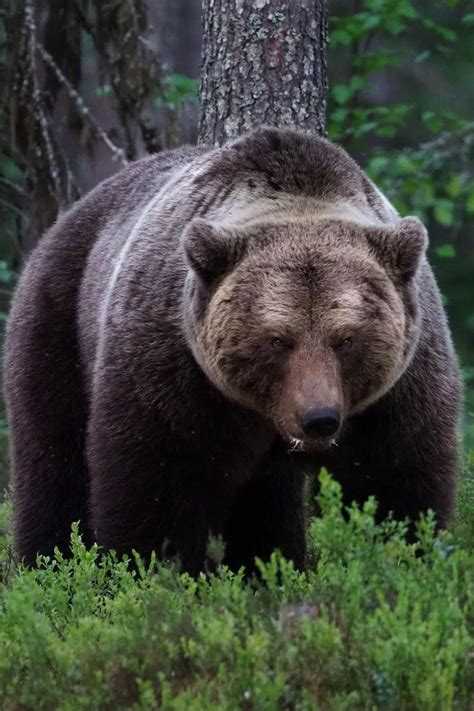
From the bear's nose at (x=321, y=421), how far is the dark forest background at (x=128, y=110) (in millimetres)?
5543

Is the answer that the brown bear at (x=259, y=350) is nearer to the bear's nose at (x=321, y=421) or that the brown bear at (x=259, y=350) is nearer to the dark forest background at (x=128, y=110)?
the bear's nose at (x=321, y=421)

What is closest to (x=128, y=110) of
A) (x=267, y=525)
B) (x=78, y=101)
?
(x=78, y=101)

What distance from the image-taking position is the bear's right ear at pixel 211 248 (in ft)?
15.0

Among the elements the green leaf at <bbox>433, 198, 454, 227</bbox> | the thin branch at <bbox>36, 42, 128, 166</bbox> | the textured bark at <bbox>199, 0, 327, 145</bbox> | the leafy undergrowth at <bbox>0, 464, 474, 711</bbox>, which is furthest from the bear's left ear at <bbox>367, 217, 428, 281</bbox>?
the green leaf at <bbox>433, 198, 454, 227</bbox>

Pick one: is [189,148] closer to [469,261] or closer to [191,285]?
[191,285]

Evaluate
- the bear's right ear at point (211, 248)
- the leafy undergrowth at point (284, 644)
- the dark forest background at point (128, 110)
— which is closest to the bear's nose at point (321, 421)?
the leafy undergrowth at point (284, 644)

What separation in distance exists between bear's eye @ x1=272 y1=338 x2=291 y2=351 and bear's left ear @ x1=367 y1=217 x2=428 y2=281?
1.87ft

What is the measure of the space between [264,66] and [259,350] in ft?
8.98

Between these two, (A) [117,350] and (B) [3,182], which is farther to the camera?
(B) [3,182]

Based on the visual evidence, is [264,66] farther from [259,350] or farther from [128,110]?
[128,110]

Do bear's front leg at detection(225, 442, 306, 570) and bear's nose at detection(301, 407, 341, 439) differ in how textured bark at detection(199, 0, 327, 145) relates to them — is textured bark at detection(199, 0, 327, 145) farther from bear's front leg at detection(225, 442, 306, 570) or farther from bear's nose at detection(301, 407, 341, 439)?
bear's nose at detection(301, 407, 341, 439)

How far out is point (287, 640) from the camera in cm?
321

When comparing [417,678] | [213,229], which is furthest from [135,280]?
[417,678]

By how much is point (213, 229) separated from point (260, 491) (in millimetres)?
1849
